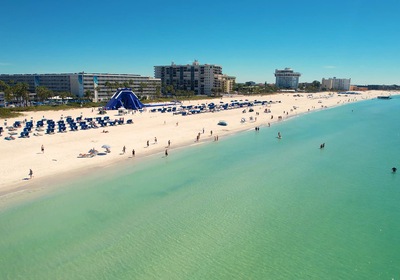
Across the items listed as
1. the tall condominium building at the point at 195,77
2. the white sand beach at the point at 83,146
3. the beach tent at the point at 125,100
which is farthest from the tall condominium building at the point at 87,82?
the white sand beach at the point at 83,146

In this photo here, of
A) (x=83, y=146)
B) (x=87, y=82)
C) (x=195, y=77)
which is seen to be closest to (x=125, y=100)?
(x=87, y=82)

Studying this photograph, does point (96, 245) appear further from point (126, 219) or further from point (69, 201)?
point (69, 201)

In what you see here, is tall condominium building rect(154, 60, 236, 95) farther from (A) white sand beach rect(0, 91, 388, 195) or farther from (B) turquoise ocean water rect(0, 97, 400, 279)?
(B) turquoise ocean water rect(0, 97, 400, 279)

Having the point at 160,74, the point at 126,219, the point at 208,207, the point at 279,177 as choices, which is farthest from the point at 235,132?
the point at 160,74

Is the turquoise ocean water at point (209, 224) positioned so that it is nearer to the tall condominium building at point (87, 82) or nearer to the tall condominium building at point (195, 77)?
the tall condominium building at point (87, 82)

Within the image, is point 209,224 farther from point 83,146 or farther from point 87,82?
point 87,82
